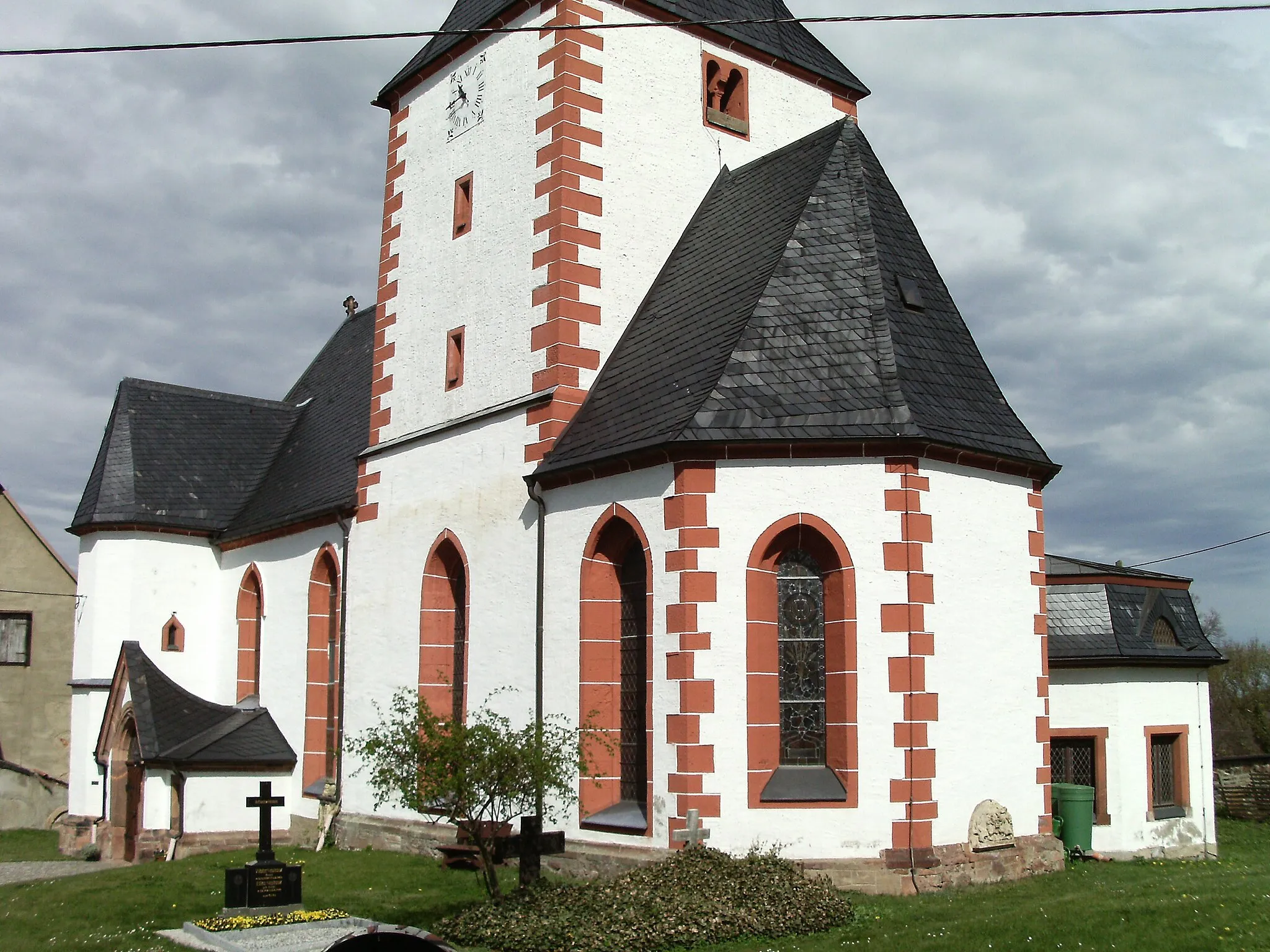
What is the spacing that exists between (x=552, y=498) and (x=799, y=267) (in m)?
4.30

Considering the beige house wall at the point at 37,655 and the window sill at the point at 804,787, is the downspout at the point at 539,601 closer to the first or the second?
the window sill at the point at 804,787

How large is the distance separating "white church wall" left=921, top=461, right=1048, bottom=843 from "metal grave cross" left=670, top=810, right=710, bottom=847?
2.51 m

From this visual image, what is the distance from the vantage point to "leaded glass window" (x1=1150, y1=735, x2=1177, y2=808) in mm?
20391

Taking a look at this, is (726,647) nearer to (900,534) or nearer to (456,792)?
(900,534)

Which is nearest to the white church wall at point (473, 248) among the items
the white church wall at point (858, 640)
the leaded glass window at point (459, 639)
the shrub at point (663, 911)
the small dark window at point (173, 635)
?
the leaded glass window at point (459, 639)

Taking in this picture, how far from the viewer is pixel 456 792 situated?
40.6 ft

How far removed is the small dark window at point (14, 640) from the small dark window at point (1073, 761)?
27.0 m

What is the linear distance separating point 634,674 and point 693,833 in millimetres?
2605

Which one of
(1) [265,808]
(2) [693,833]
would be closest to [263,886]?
(1) [265,808]

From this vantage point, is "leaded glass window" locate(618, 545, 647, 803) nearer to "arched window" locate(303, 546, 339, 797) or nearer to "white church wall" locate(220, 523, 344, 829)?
"white church wall" locate(220, 523, 344, 829)

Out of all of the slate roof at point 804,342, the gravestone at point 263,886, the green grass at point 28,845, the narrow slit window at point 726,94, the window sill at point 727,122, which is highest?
the narrow slit window at point 726,94

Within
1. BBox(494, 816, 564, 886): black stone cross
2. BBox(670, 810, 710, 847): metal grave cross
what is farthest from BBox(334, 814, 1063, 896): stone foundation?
BBox(494, 816, 564, 886): black stone cross

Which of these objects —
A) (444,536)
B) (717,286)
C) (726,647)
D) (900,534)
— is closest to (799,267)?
(717,286)

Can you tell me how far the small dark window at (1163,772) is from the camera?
2039 centimetres
